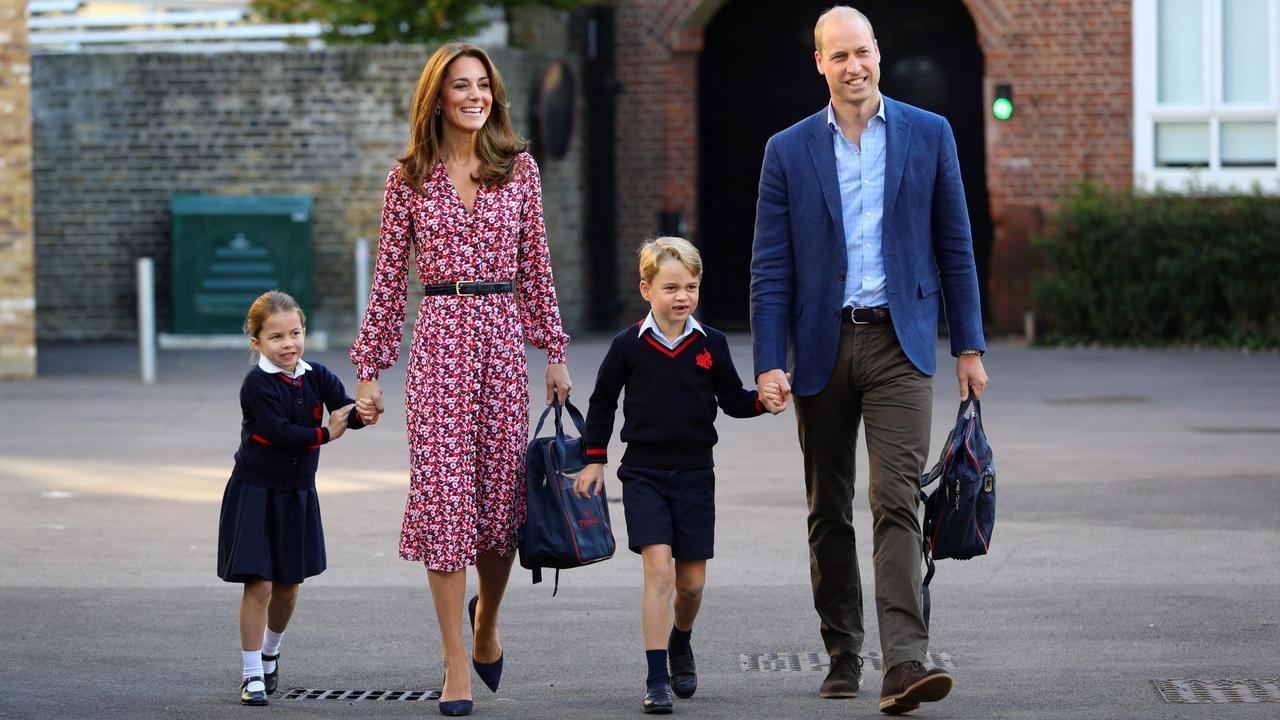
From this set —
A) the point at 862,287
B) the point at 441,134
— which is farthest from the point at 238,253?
the point at 862,287

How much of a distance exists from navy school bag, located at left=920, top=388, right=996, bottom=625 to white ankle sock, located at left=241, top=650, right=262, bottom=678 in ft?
6.49

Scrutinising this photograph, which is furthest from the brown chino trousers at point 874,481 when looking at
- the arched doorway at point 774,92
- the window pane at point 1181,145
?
the arched doorway at point 774,92

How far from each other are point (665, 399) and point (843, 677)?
98 cm

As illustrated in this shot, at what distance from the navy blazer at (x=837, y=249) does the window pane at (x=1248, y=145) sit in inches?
573

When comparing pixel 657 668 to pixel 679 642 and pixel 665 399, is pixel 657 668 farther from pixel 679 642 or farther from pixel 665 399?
pixel 665 399

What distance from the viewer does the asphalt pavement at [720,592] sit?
585 centimetres

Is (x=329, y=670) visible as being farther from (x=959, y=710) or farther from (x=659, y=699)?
(x=959, y=710)

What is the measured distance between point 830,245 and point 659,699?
1406 millimetres

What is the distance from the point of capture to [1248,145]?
19422 mm

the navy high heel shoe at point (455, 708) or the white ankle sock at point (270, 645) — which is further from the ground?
the white ankle sock at point (270, 645)

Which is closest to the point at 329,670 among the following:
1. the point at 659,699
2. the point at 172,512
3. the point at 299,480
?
the point at 299,480

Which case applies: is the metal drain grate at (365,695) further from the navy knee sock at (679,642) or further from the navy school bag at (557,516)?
the navy knee sock at (679,642)

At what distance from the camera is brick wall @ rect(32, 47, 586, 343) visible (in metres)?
19.8

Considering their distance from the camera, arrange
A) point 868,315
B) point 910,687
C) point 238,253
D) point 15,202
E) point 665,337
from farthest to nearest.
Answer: point 238,253 → point 15,202 → point 665,337 → point 868,315 → point 910,687
